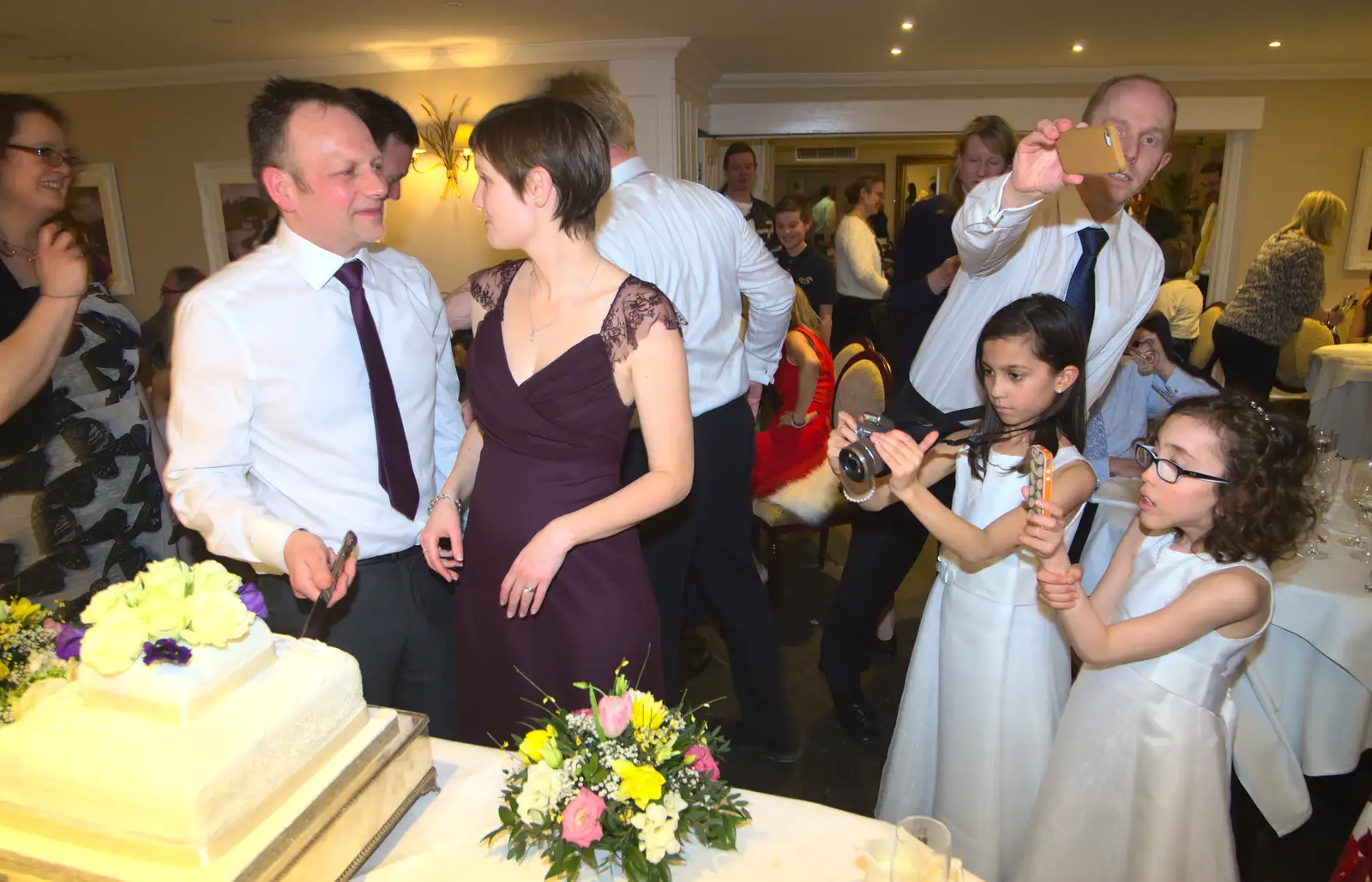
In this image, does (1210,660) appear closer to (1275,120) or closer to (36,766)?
(36,766)

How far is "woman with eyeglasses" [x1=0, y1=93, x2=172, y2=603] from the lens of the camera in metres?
1.72

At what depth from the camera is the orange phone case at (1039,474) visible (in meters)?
1.34

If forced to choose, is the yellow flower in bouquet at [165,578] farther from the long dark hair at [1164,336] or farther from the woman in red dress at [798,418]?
A: the long dark hair at [1164,336]

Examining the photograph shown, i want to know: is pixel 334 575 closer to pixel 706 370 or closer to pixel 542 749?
pixel 542 749

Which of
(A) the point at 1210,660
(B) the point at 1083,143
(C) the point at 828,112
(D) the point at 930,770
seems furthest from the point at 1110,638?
(C) the point at 828,112

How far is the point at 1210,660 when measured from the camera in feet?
5.36

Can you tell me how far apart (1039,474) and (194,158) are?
821cm

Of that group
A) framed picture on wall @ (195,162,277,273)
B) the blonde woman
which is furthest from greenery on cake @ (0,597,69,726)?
framed picture on wall @ (195,162,277,273)

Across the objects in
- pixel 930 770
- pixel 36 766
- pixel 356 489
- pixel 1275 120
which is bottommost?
pixel 930 770

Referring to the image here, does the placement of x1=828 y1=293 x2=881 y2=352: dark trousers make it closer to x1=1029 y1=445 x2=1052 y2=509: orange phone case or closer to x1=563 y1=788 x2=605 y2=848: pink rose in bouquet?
x1=1029 y1=445 x2=1052 y2=509: orange phone case

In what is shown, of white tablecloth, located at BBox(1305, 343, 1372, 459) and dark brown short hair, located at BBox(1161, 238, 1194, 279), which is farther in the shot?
dark brown short hair, located at BBox(1161, 238, 1194, 279)

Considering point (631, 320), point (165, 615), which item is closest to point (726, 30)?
point (631, 320)

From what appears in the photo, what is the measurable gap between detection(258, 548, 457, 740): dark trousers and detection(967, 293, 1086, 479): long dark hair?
1288 millimetres

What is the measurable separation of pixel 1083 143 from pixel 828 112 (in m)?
7.23
